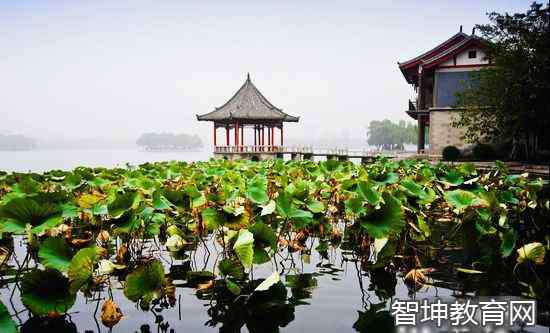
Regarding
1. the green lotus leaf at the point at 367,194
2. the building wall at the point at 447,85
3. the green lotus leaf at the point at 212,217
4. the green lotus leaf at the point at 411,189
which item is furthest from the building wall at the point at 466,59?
the green lotus leaf at the point at 212,217

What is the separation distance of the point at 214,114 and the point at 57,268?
28.8 m

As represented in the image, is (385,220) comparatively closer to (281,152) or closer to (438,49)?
(438,49)

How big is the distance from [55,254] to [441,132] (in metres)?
22.6

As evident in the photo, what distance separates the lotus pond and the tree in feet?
41.3

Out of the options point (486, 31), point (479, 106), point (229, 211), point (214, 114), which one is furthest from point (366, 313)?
point (214, 114)

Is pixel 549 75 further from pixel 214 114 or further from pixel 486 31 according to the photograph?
pixel 214 114

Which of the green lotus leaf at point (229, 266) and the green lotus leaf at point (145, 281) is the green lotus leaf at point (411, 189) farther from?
the green lotus leaf at point (145, 281)

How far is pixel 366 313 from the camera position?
9.12 feet

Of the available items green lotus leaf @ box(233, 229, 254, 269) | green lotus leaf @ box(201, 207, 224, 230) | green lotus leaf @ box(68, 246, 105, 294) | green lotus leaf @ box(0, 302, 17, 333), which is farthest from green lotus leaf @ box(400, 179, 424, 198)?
green lotus leaf @ box(0, 302, 17, 333)

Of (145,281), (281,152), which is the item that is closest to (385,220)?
(145,281)

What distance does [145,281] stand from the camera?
240 cm

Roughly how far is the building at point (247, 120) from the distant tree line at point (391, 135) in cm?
6864

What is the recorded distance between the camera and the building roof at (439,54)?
21689 millimetres

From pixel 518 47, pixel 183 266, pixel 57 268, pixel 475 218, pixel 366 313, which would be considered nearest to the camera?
pixel 57 268
